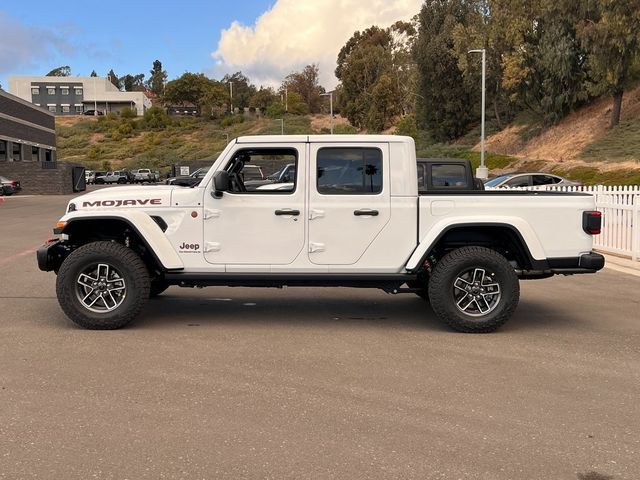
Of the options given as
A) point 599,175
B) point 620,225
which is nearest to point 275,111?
point 599,175

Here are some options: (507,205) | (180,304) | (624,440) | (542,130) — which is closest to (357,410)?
(624,440)

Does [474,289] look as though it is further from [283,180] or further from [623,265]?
[623,265]

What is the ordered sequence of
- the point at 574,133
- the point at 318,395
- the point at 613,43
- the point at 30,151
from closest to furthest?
the point at 318,395
the point at 613,43
the point at 574,133
the point at 30,151

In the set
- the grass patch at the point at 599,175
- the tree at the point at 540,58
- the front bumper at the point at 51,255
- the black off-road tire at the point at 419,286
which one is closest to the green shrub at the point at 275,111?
the tree at the point at 540,58

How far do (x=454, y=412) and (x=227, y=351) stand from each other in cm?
227

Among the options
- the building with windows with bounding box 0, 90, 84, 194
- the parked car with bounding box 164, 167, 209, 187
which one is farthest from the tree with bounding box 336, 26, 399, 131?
the parked car with bounding box 164, 167, 209, 187

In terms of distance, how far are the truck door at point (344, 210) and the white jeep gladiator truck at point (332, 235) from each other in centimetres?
1

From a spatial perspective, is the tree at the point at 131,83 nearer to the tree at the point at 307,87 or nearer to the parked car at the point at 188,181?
the tree at the point at 307,87

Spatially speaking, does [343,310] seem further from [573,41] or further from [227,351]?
[573,41]

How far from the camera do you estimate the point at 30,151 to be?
56969 mm

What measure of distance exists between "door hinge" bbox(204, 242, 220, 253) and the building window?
170ft

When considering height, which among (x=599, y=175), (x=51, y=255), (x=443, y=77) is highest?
(x=443, y=77)

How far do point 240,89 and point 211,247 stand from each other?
5714 inches

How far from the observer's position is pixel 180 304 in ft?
25.9
